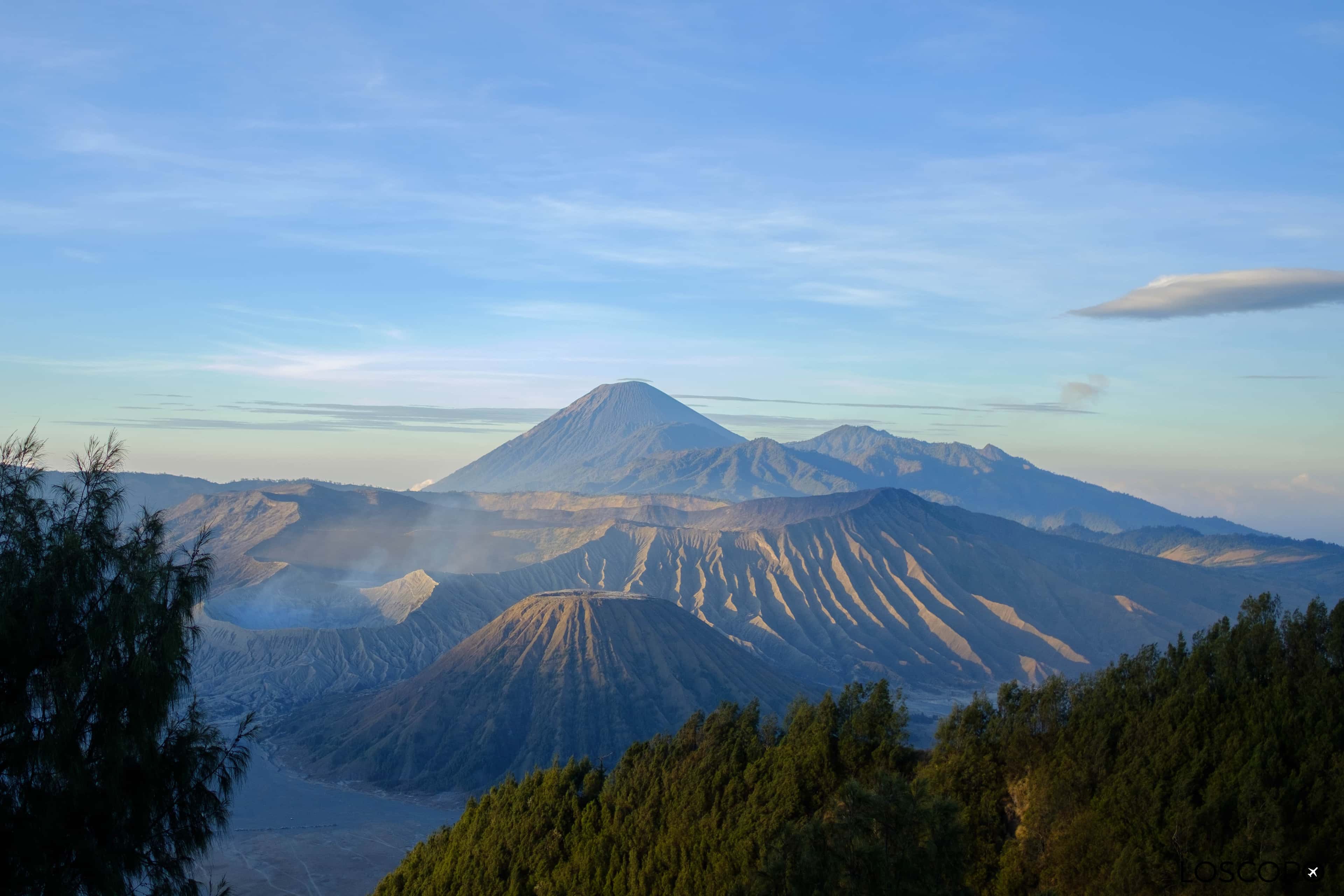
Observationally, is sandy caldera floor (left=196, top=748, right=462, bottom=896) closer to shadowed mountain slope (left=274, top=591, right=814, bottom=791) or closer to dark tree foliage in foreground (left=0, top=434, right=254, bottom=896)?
shadowed mountain slope (left=274, top=591, right=814, bottom=791)

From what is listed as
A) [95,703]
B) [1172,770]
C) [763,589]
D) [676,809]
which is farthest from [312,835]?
[763,589]

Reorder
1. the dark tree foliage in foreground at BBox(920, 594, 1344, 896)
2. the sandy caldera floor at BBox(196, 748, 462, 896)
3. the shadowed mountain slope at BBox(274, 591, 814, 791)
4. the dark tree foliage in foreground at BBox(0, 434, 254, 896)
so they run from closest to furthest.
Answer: the dark tree foliage in foreground at BBox(0, 434, 254, 896) → the dark tree foliage in foreground at BBox(920, 594, 1344, 896) → the sandy caldera floor at BBox(196, 748, 462, 896) → the shadowed mountain slope at BBox(274, 591, 814, 791)

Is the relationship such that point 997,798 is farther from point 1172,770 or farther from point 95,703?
point 95,703

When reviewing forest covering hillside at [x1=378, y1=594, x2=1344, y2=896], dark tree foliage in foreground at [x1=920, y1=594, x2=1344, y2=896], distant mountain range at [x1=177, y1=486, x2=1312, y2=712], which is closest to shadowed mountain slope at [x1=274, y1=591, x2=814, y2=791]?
distant mountain range at [x1=177, y1=486, x2=1312, y2=712]

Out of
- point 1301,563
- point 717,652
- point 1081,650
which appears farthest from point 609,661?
point 1301,563

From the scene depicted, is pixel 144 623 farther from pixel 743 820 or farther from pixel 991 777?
pixel 991 777

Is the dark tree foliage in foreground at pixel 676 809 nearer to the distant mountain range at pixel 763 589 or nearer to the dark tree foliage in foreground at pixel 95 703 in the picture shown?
the dark tree foliage in foreground at pixel 95 703
